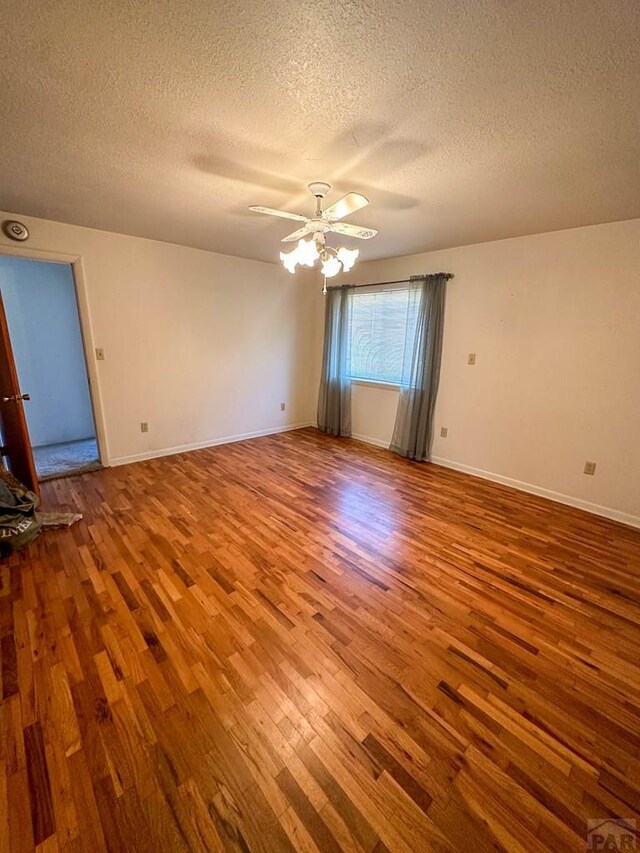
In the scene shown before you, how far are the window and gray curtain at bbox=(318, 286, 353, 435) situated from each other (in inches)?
3.8

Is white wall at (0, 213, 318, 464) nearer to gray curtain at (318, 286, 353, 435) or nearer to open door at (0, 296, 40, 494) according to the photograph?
gray curtain at (318, 286, 353, 435)

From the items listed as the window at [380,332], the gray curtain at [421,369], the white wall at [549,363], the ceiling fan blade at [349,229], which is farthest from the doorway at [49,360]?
the white wall at [549,363]

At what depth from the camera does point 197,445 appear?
4.27 m

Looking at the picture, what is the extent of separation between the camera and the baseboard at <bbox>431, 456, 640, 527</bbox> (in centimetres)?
276

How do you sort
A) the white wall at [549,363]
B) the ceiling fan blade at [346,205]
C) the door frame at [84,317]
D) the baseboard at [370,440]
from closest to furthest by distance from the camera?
the ceiling fan blade at [346,205]
the white wall at [549,363]
the door frame at [84,317]
the baseboard at [370,440]

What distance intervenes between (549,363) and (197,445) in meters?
3.93

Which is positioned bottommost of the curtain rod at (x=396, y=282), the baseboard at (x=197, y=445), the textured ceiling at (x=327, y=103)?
the baseboard at (x=197, y=445)

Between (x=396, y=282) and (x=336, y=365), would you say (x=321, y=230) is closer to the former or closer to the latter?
(x=396, y=282)

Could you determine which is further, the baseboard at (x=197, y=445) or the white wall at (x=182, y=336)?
the baseboard at (x=197, y=445)

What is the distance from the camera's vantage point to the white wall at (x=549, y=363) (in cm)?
268

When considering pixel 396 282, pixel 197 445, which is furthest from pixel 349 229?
pixel 197 445

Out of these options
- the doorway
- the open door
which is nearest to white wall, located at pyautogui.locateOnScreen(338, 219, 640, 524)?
the open door

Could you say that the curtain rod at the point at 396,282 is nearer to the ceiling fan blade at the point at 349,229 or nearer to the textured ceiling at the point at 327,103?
the textured ceiling at the point at 327,103

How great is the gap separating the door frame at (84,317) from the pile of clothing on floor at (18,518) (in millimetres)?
1155
